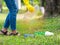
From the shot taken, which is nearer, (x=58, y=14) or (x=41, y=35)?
(x=41, y=35)

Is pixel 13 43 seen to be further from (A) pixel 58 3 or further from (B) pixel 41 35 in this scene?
(A) pixel 58 3

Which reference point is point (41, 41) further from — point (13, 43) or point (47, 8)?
point (47, 8)

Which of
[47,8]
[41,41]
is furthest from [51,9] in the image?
[41,41]

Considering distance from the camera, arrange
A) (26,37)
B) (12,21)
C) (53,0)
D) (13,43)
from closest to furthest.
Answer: (13,43)
(26,37)
(12,21)
(53,0)

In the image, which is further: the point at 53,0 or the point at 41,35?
the point at 53,0

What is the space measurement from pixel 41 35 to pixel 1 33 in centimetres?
101

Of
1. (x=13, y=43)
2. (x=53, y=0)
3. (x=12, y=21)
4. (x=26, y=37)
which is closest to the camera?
(x=13, y=43)

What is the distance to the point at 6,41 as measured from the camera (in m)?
5.99

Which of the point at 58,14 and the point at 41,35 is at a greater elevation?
the point at 41,35

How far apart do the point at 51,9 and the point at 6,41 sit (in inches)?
340

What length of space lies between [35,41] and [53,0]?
8419 millimetres

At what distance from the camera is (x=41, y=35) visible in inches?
269

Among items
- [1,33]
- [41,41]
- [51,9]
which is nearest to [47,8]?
[51,9]

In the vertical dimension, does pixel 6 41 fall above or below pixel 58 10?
above
